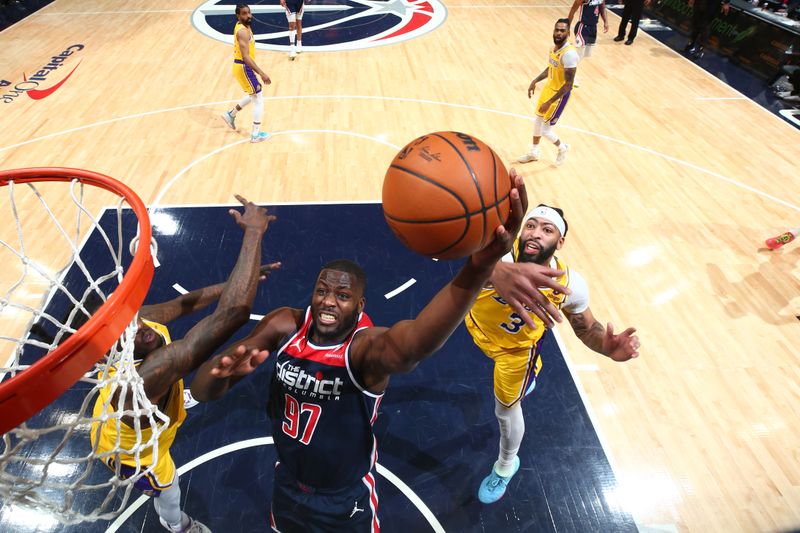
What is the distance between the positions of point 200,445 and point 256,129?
500cm

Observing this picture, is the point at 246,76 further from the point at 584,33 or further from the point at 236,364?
the point at 584,33

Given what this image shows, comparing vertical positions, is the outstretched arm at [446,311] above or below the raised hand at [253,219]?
above

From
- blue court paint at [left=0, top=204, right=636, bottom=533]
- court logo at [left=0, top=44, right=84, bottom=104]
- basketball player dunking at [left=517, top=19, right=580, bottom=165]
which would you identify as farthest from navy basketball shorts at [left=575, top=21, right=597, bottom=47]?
court logo at [left=0, top=44, right=84, bottom=104]

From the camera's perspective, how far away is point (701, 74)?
402 inches

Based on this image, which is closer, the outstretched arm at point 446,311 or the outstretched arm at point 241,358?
the outstretched arm at point 446,311

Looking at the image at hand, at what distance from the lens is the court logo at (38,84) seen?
8.60 m

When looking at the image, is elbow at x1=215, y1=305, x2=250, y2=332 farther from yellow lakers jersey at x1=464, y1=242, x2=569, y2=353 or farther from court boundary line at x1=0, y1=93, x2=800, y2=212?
court boundary line at x1=0, y1=93, x2=800, y2=212

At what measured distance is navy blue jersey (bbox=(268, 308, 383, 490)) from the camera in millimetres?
2213

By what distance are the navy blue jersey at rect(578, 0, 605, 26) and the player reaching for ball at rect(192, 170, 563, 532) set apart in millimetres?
9216

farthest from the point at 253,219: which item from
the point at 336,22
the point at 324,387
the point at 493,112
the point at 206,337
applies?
the point at 336,22

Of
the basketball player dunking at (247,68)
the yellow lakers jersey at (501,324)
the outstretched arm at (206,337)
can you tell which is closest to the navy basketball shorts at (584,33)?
the basketball player dunking at (247,68)

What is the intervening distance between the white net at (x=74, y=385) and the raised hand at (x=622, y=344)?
2320 millimetres

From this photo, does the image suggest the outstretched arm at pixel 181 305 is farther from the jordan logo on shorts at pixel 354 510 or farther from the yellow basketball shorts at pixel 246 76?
the yellow basketball shorts at pixel 246 76

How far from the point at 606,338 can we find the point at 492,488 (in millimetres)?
1351
